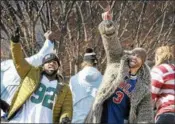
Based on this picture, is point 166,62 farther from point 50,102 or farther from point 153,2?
point 153,2

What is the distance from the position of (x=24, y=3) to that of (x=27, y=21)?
0.42 metres

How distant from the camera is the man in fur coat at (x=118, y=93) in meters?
5.83

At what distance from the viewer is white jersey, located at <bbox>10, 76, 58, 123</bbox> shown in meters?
6.01

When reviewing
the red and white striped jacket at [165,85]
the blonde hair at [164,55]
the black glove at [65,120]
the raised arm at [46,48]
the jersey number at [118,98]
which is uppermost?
the raised arm at [46,48]

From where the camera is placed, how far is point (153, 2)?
1619 cm

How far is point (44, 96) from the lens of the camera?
20.1 ft

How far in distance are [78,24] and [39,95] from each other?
321 inches

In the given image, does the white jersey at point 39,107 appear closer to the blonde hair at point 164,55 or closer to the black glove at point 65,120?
the black glove at point 65,120

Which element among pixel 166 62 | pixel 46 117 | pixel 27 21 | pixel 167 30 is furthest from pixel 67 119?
pixel 167 30

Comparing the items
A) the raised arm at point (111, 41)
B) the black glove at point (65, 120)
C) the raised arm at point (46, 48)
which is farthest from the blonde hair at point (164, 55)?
the raised arm at point (46, 48)

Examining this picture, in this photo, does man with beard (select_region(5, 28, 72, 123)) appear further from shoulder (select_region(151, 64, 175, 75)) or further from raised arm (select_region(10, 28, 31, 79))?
shoulder (select_region(151, 64, 175, 75))

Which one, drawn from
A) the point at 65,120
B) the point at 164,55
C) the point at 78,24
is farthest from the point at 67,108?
the point at 78,24

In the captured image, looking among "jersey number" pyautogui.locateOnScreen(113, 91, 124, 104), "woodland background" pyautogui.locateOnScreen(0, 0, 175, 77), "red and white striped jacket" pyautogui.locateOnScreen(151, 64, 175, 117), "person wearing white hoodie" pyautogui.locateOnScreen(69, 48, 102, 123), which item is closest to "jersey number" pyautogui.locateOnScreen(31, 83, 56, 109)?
"jersey number" pyautogui.locateOnScreen(113, 91, 124, 104)

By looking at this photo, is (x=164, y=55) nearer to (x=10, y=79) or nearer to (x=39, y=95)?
(x=39, y=95)
